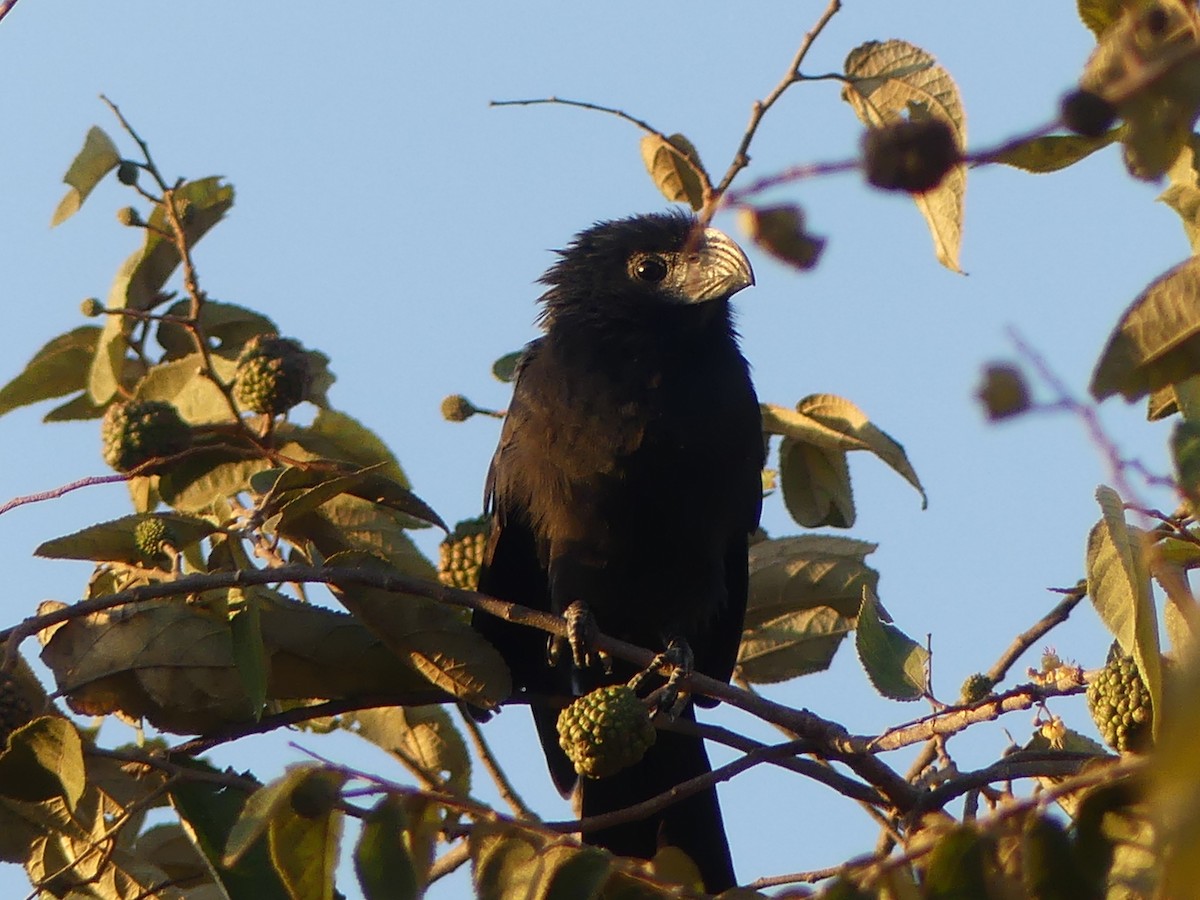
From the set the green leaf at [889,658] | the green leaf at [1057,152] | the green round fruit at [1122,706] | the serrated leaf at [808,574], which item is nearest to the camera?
the green leaf at [1057,152]

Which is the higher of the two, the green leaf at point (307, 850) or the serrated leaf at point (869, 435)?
the serrated leaf at point (869, 435)

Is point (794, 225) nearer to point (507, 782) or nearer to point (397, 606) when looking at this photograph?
point (397, 606)

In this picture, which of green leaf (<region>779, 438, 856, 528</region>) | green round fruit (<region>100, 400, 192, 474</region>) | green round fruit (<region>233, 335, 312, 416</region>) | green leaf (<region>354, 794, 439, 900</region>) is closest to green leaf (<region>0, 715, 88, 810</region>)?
green leaf (<region>354, 794, 439, 900</region>)

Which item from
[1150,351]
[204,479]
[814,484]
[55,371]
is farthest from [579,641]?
[1150,351]

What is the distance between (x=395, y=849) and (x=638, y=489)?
235cm

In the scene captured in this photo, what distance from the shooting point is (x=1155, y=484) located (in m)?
1.71

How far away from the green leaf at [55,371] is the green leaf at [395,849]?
8.04ft

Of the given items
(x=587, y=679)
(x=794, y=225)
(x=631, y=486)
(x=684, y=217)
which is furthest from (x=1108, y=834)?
(x=684, y=217)

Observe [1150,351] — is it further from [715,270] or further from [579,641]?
[715,270]

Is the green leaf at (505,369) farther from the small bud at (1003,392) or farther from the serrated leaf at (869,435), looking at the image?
the small bud at (1003,392)

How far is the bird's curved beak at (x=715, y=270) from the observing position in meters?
4.76

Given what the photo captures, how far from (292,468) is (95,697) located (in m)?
0.67

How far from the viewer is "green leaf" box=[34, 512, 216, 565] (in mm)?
3467

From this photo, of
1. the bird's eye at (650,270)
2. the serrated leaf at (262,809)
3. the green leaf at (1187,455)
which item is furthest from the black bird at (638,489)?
the green leaf at (1187,455)
